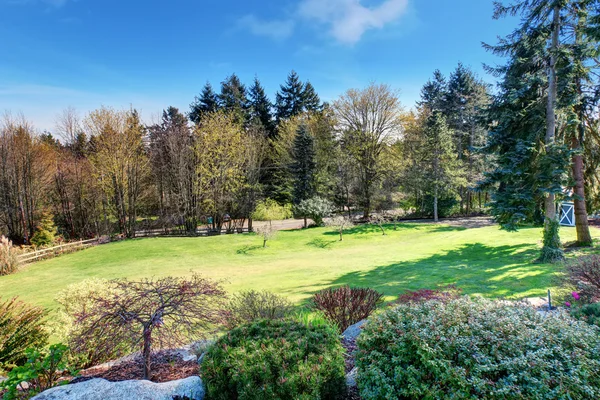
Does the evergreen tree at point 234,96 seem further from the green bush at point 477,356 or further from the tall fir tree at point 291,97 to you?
the green bush at point 477,356

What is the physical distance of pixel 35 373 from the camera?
276cm

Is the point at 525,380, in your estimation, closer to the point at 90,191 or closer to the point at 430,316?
the point at 430,316

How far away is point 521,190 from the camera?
37.5 feet

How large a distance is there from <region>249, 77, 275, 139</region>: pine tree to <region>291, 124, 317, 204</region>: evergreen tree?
12.2 metres

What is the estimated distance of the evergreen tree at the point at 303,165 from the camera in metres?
23.7

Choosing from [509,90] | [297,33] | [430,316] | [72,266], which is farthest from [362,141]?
[430,316]

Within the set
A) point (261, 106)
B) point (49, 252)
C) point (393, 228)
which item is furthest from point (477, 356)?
point (261, 106)

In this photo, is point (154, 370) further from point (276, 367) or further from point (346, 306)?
point (346, 306)

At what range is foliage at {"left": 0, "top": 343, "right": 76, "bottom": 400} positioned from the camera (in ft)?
8.59

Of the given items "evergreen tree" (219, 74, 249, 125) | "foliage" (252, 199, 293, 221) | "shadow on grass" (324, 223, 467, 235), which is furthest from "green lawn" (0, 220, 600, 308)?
"evergreen tree" (219, 74, 249, 125)

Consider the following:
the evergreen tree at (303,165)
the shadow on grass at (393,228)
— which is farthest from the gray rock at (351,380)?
the evergreen tree at (303,165)

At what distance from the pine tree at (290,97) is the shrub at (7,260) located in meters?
27.9

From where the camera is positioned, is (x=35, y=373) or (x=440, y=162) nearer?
(x=35, y=373)

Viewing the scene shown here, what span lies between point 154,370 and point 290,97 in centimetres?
3618
